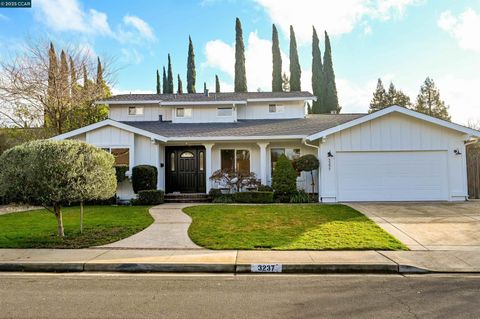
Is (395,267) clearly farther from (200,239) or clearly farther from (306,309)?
(200,239)

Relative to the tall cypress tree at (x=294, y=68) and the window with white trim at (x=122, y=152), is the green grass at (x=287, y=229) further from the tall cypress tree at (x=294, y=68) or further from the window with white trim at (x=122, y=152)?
the tall cypress tree at (x=294, y=68)

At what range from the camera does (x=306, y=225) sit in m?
9.05

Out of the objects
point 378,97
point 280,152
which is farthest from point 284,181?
point 378,97

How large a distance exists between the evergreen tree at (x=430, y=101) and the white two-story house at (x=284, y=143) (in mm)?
24591

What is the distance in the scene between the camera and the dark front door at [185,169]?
1598 cm

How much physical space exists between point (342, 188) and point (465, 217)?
178 inches

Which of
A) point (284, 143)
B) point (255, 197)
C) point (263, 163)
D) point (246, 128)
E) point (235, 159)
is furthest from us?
point (246, 128)

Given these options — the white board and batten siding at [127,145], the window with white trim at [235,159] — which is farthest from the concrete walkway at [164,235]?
the window with white trim at [235,159]

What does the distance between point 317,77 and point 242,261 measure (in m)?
34.7

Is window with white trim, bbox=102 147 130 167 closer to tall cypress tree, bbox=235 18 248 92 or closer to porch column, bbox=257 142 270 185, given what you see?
porch column, bbox=257 142 270 185

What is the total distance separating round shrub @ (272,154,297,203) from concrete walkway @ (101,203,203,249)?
181 inches

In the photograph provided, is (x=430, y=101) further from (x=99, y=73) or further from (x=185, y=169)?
(x=99, y=73)

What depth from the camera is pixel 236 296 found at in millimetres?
4453

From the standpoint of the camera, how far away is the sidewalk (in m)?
5.74
